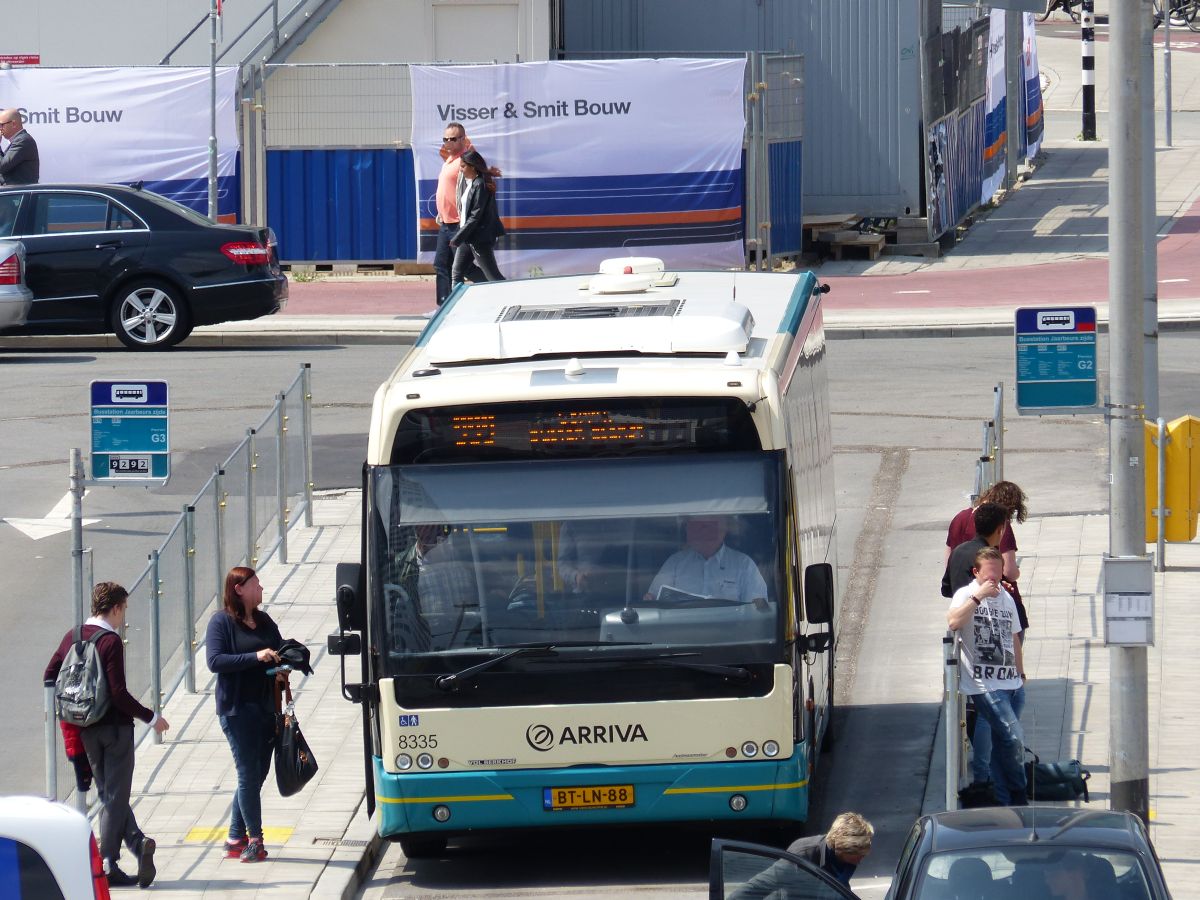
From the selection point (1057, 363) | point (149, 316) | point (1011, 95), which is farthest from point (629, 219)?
point (1011, 95)

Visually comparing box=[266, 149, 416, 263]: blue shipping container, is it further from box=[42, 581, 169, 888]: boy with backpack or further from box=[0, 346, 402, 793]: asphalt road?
box=[42, 581, 169, 888]: boy with backpack

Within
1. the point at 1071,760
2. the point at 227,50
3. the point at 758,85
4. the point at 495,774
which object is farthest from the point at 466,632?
the point at 227,50

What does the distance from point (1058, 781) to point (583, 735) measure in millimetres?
2600

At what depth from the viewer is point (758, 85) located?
91.7 feet

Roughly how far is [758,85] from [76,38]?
1143 centimetres

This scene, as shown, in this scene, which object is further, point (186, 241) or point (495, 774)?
point (186, 241)

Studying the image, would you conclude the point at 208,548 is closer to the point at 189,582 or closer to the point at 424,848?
the point at 189,582

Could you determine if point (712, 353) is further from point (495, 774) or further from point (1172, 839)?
point (1172, 839)

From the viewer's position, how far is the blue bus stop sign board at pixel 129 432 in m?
11.2

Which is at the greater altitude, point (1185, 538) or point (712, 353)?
point (712, 353)

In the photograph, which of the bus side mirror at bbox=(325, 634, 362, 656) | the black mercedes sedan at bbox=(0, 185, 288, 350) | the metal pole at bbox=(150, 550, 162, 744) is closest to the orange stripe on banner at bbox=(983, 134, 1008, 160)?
the black mercedes sedan at bbox=(0, 185, 288, 350)

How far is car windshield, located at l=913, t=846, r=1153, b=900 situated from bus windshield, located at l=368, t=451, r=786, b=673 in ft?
8.60

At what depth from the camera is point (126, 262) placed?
2347 centimetres

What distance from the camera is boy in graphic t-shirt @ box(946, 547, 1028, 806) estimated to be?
36.0 ft
